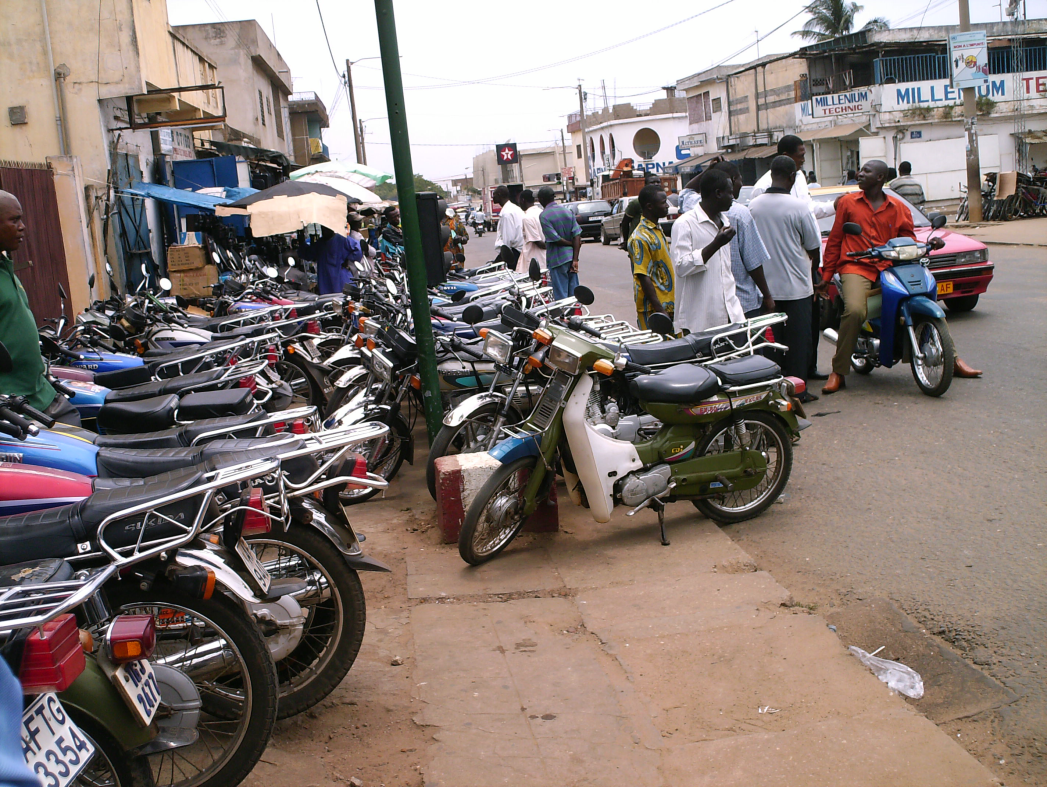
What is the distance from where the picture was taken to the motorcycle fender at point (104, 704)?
247cm

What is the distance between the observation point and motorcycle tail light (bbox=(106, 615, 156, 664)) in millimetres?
2486

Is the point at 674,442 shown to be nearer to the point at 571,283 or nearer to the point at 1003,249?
the point at 571,283

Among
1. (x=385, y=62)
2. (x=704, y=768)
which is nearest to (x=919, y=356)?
(x=385, y=62)

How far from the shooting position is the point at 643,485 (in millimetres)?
5078

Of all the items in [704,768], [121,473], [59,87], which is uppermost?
[59,87]

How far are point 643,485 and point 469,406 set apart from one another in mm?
1234

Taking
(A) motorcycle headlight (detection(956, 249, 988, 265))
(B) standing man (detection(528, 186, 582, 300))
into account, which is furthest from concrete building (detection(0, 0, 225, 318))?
(A) motorcycle headlight (detection(956, 249, 988, 265))

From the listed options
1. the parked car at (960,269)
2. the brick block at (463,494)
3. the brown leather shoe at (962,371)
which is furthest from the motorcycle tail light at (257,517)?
the parked car at (960,269)

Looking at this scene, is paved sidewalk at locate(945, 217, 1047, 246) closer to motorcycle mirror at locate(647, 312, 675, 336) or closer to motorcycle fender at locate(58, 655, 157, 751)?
motorcycle mirror at locate(647, 312, 675, 336)

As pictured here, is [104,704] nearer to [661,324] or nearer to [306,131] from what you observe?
[661,324]

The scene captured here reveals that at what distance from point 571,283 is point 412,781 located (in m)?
9.55

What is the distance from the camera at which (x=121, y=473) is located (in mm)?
3826

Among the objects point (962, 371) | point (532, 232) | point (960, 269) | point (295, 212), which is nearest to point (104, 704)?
point (962, 371)

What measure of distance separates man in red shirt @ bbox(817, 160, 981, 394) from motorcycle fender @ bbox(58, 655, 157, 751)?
678 centimetres
